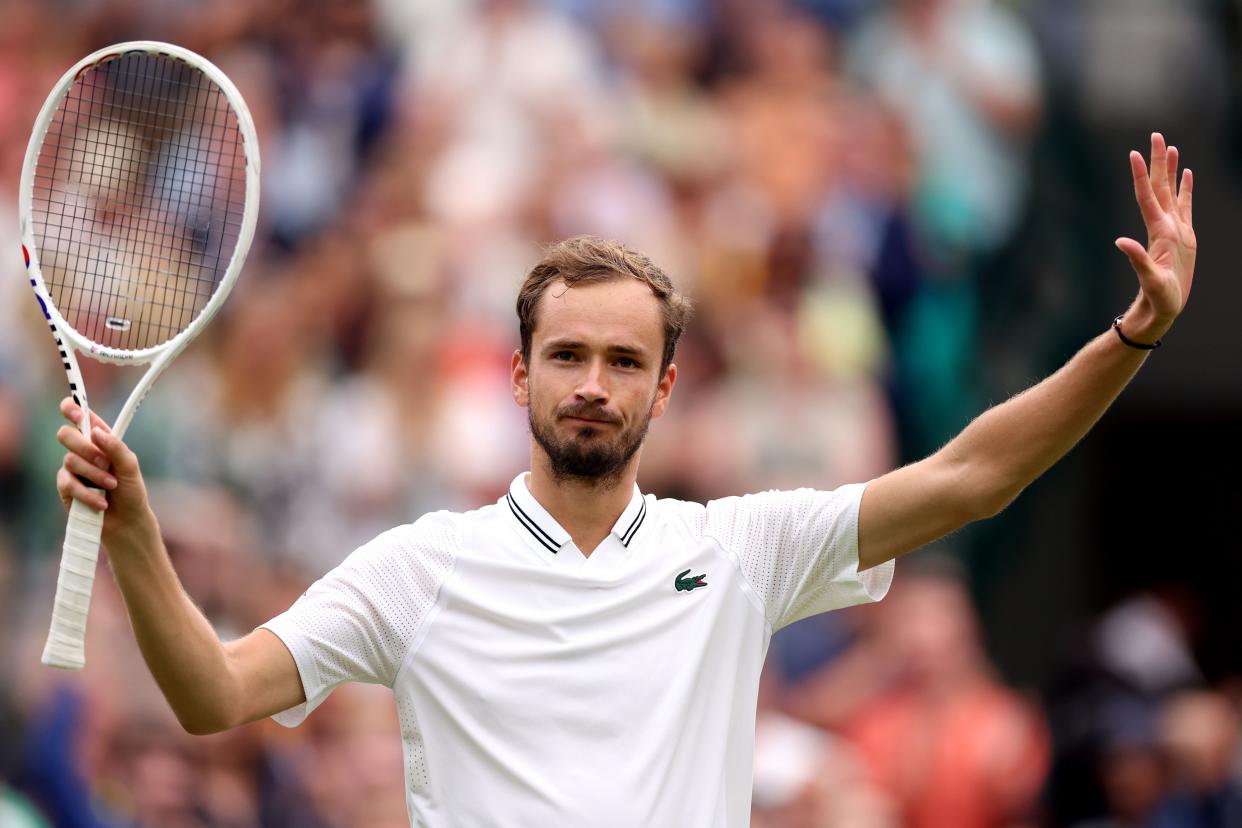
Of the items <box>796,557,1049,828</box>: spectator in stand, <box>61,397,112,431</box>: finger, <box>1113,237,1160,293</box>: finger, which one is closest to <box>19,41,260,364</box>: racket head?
<box>61,397,112,431</box>: finger

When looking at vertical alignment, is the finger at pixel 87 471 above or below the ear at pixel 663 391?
below

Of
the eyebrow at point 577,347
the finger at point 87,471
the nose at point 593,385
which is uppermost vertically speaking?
the eyebrow at point 577,347

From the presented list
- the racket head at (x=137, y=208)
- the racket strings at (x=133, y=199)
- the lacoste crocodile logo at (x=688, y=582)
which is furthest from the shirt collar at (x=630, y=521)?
the racket strings at (x=133, y=199)

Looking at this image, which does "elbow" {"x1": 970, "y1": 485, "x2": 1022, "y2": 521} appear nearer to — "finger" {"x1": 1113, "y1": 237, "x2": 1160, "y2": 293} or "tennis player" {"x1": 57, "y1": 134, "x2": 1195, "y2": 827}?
"tennis player" {"x1": 57, "y1": 134, "x2": 1195, "y2": 827}

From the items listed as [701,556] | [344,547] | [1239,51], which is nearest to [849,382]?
[344,547]

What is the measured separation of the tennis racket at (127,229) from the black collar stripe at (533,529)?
2.52 ft

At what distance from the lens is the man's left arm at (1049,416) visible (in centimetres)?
389

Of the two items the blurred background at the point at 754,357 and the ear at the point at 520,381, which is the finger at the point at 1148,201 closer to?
the ear at the point at 520,381

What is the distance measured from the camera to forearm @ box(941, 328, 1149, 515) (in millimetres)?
3889

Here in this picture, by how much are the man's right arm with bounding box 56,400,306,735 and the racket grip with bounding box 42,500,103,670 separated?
50 mm

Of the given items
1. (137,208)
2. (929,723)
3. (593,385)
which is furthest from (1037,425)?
(929,723)

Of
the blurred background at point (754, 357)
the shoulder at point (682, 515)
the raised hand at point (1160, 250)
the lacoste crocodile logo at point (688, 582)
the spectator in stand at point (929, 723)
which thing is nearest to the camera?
the raised hand at point (1160, 250)

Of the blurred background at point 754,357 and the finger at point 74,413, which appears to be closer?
the finger at point 74,413

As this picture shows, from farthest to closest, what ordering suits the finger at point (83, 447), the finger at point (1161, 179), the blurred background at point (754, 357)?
the blurred background at point (754, 357) < the finger at point (1161, 179) < the finger at point (83, 447)
